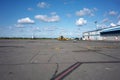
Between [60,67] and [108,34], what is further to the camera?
[108,34]

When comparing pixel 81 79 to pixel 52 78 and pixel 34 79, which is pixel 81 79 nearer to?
pixel 52 78

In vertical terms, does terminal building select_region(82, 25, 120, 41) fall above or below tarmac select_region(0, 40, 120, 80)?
above

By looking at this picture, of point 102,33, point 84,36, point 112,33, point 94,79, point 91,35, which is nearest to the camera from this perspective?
point 94,79

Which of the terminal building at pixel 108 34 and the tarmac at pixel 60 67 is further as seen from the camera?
the terminal building at pixel 108 34

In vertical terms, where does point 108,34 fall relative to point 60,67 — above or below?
above

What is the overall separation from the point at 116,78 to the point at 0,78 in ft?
15.6

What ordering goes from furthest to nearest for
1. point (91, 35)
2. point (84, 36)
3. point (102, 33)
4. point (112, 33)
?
point (84, 36), point (91, 35), point (102, 33), point (112, 33)

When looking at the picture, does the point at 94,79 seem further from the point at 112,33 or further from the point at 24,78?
the point at 112,33

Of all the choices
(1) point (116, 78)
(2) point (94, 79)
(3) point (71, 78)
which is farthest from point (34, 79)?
(1) point (116, 78)

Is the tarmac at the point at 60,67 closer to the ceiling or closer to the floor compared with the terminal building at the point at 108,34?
closer to the floor

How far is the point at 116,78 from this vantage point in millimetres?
7035

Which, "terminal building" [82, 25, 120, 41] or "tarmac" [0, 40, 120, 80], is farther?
"terminal building" [82, 25, 120, 41]

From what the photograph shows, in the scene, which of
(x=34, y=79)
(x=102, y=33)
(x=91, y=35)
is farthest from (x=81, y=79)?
(x=91, y=35)

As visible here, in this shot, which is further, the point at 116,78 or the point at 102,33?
the point at 102,33
